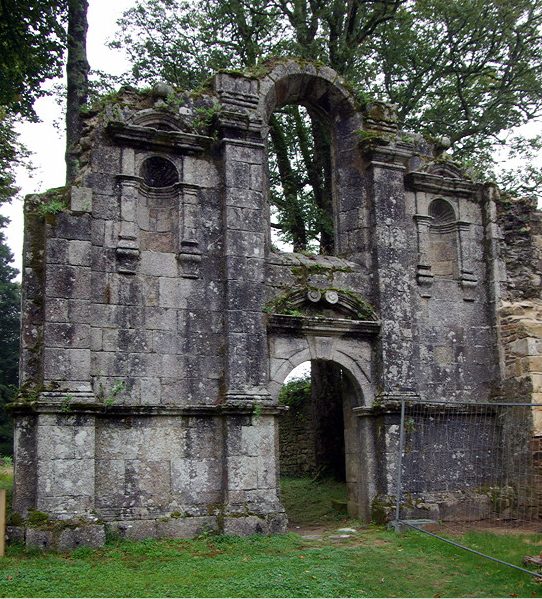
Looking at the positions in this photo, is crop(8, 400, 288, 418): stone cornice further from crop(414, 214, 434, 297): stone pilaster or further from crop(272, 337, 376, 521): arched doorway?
crop(414, 214, 434, 297): stone pilaster

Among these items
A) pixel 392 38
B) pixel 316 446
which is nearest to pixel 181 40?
pixel 392 38

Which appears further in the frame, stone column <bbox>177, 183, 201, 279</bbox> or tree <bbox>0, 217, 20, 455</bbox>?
tree <bbox>0, 217, 20, 455</bbox>

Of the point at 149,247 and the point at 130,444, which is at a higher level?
the point at 149,247

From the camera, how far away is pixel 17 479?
8.63 metres

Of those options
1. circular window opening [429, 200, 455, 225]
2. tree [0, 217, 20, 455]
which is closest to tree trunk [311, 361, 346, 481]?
circular window opening [429, 200, 455, 225]

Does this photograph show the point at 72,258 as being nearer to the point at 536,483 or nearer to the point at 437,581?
the point at 437,581

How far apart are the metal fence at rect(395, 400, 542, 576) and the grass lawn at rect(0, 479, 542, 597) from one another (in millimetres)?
961

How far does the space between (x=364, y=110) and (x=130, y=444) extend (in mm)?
6519

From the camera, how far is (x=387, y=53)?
1658 cm

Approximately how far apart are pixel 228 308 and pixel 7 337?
1697cm

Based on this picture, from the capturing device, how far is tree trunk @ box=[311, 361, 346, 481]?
1419 centimetres

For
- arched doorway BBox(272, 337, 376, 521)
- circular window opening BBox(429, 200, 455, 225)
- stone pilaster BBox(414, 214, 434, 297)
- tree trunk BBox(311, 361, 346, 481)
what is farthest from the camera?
tree trunk BBox(311, 361, 346, 481)

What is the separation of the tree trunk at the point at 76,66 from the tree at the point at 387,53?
3233mm

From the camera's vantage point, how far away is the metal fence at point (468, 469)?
34.1ft
